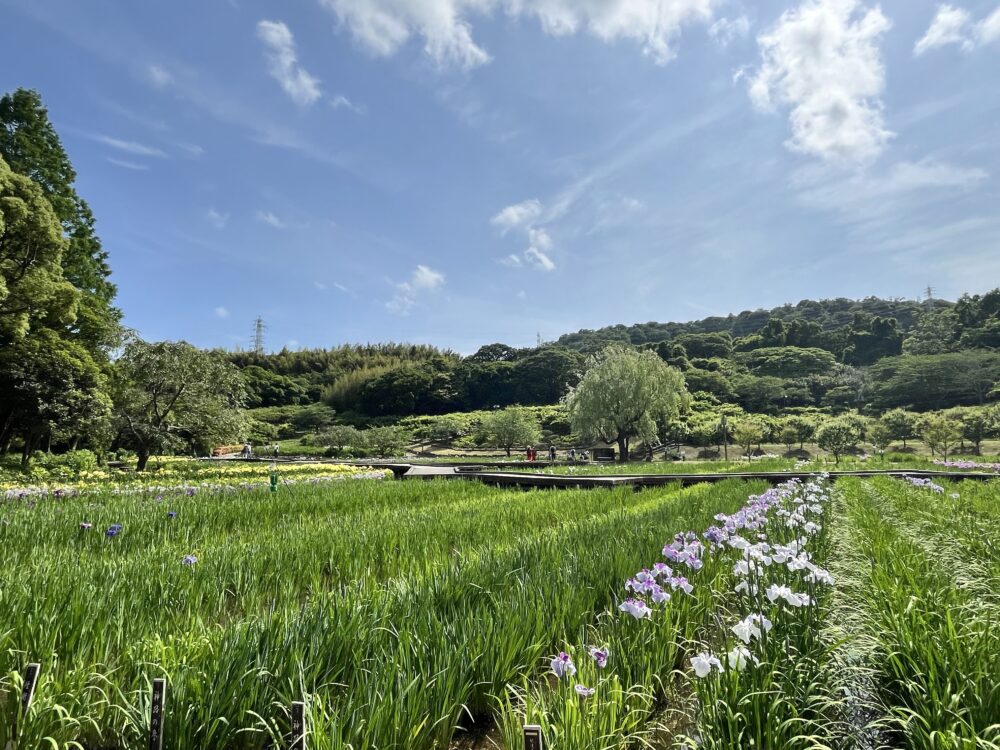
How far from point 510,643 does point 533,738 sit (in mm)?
1158

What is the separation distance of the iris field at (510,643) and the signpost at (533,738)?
1.69 ft

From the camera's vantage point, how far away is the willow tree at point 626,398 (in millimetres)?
27000

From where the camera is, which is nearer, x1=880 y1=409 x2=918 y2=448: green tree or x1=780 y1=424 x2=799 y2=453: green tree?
x1=880 y1=409 x2=918 y2=448: green tree

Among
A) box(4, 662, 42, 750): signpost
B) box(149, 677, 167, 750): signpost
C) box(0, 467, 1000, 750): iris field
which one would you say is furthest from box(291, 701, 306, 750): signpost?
box(4, 662, 42, 750): signpost

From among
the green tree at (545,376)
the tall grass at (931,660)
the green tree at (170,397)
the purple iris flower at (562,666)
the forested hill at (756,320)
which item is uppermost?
the forested hill at (756,320)

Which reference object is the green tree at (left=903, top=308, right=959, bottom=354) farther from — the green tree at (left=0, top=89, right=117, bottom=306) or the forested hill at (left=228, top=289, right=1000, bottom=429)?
the green tree at (left=0, top=89, right=117, bottom=306)

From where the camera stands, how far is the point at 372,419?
65.5m

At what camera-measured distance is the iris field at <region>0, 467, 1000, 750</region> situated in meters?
1.72

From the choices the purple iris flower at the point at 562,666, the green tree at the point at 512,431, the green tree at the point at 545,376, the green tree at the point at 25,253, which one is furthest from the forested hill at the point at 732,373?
the purple iris flower at the point at 562,666

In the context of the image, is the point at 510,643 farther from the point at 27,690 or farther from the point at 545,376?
the point at 545,376

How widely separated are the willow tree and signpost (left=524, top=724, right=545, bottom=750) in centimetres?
2668

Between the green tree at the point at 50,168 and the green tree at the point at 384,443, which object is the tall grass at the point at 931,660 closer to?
the green tree at the point at 50,168

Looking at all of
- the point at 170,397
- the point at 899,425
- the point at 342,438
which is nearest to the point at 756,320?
the point at 899,425

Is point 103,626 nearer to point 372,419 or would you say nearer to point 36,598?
point 36,598
